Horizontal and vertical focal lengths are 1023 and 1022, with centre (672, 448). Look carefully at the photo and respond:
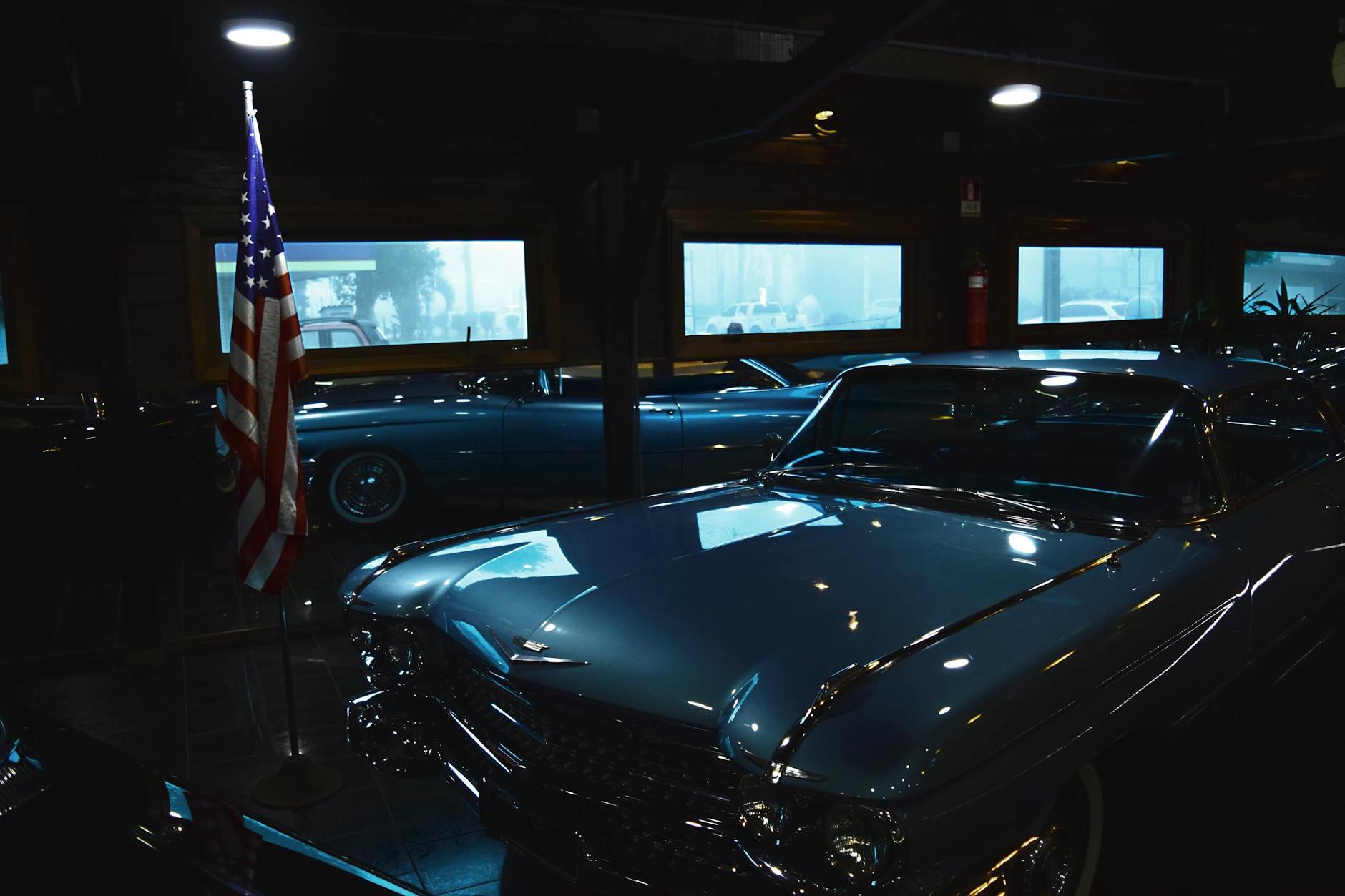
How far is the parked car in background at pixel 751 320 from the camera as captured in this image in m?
7.01

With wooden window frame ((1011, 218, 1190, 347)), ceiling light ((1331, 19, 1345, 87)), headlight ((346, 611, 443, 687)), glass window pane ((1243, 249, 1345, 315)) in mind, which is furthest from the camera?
glass window pane ((1243, 249, 1345, 315))

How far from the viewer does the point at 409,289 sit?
20.2 feet

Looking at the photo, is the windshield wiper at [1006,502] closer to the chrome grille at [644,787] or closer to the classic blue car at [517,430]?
the chrome grille at [644,787]

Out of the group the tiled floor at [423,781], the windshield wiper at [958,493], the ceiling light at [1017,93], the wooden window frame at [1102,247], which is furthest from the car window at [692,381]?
the windshield wiper at [958,493]

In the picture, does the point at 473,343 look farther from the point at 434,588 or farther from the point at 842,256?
the point at 434,588

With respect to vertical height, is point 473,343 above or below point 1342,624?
above

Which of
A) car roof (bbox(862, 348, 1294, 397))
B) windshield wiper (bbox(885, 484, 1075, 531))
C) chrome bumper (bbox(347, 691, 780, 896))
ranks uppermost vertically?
car roof (bbox(862, 348, 1294, 397))

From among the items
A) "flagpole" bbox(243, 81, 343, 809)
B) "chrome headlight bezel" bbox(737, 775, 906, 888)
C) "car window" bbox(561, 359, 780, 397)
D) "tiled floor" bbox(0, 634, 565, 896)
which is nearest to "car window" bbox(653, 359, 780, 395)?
"car window" bbox(561, 359, 780, 397)

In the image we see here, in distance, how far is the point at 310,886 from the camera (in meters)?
1.81

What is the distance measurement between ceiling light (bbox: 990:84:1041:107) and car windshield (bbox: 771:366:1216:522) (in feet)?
9.30

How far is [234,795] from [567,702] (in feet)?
7.05

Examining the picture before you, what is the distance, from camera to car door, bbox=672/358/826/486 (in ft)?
25.0

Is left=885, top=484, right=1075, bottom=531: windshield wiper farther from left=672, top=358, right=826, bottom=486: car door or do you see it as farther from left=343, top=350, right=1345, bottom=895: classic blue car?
left=672, top=358, right=826, bottom=486: car door

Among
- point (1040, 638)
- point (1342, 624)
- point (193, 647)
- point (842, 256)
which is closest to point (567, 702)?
point (1040, 638)
